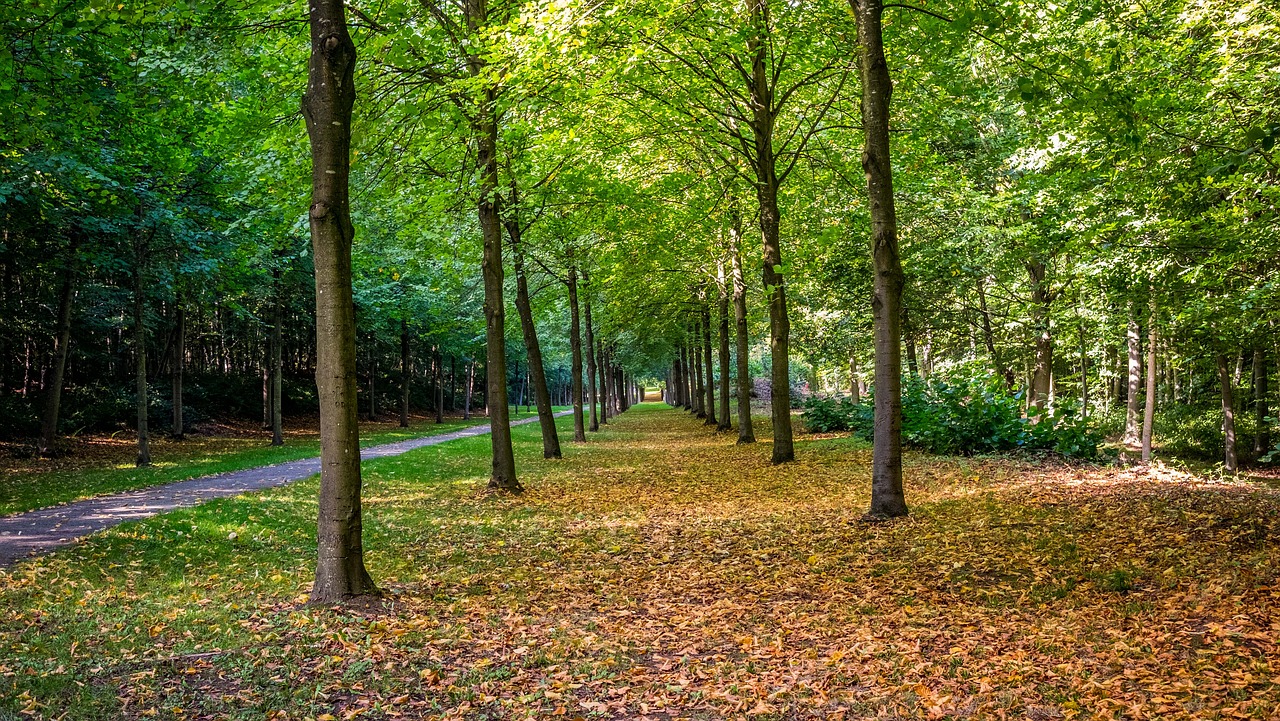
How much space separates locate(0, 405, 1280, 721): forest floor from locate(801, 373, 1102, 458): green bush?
3.77m

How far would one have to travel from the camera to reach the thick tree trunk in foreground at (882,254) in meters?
8.30

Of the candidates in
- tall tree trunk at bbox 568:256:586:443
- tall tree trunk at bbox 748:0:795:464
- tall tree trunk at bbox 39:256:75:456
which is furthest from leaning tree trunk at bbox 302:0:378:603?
tall tree trunk at bbox 568:256:586:443

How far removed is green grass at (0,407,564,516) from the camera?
1167 centimetres

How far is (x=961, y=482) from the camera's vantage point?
11.0m

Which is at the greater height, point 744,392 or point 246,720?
point 744,392

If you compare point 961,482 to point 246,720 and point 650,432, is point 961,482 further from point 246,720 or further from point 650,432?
point 650,432

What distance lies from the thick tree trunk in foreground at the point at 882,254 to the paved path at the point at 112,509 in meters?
9.23

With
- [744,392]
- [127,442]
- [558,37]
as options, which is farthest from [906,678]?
[127,442]

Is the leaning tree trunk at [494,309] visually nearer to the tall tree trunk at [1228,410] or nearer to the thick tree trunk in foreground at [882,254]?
the thick tree trunk in foreground at [882,254]

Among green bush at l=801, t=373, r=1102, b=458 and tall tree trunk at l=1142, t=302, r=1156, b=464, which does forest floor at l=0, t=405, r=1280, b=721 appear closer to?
green bush at l=801, t=373, r=1102, b=458

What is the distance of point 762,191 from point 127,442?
20.4 metres

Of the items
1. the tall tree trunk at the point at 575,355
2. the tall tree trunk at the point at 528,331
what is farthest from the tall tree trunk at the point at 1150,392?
the tall tree trunk at the point at 575,355

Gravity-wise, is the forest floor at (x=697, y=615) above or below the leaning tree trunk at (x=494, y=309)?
below

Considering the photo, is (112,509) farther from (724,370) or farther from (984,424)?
(724,370)
